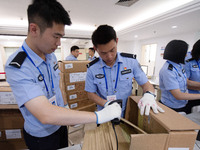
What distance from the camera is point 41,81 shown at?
0.73 m

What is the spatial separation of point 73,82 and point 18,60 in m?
1.39

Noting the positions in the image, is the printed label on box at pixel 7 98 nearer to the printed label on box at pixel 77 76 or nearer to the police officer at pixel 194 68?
the printed label on box at pixel 77 76

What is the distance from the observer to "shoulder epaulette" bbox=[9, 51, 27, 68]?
585 millimetres

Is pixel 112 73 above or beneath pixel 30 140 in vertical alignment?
above

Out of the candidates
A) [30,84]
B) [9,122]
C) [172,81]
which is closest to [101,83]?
[30,84]

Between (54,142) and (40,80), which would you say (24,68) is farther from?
(54,142)

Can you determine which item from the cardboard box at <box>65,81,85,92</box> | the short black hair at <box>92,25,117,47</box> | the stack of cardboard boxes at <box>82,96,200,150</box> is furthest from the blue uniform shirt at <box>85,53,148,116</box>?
the cardboard box at <box>65,81,85,92</box>

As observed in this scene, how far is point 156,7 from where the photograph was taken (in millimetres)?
2748

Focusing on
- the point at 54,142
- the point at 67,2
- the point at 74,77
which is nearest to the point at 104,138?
the point at 54,142

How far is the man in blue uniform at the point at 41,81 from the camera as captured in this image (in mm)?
530

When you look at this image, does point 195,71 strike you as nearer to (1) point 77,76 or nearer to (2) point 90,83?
(2) point 90,83

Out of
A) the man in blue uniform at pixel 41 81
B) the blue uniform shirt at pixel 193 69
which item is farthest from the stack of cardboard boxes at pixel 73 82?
the blue uniform shirt at pixel 193 69

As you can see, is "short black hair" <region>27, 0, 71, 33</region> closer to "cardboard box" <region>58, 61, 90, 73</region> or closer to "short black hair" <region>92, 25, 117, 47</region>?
"short black hair" <region>92, 25, 117, 47</region>

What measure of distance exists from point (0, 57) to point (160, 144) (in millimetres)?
9212
